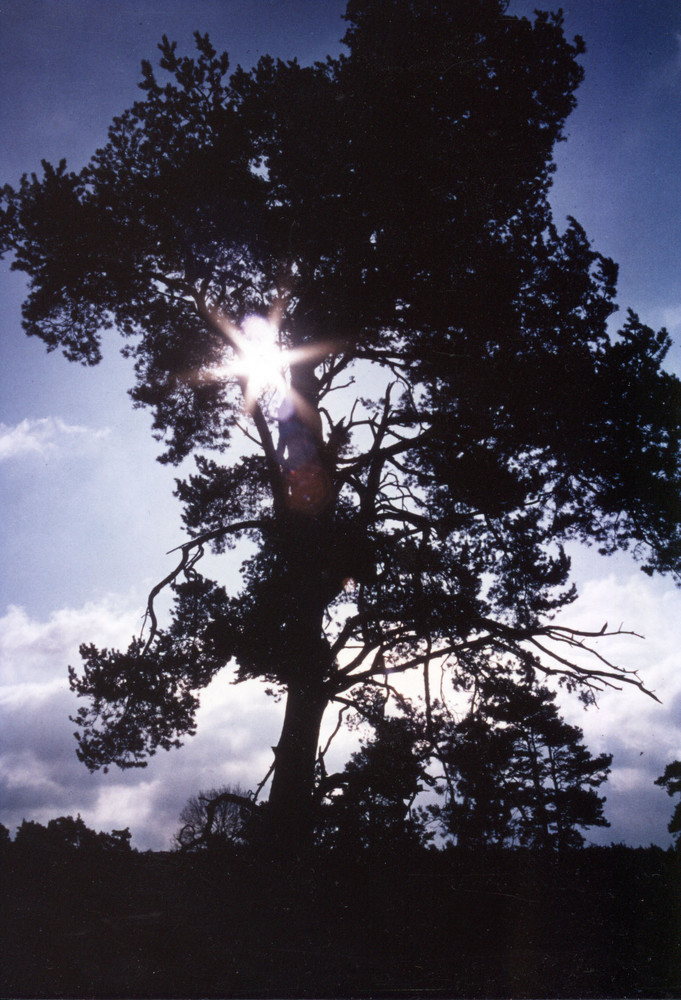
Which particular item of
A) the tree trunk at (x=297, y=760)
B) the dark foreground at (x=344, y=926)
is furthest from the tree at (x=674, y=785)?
the tree trunk at (x=297, y=760)

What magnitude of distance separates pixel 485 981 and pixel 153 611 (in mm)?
7306

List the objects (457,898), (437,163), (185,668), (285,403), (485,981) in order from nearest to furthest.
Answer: (485,981), (457,898), (437,163), (185,668), (285,403)

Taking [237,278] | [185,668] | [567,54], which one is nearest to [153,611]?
[185,668]

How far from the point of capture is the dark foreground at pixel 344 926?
20.4ft

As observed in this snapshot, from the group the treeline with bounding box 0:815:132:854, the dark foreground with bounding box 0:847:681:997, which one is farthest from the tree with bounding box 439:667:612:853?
the treeline with bounding box 0:815:132:854

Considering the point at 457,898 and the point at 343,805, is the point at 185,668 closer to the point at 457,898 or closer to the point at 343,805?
the point at 343,805

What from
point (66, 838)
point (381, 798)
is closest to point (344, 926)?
point (381, 798)

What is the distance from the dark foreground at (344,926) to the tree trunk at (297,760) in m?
0.92

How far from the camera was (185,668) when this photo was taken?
10867mm

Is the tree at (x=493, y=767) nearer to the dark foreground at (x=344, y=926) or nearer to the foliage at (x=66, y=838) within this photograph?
the dark foreground at (x=344, y=926)

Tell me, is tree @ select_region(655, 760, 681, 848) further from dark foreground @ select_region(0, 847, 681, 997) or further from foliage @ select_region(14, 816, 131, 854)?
foliage @ select_region(14, 816, 131, 854)

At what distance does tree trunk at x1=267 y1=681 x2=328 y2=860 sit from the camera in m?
9.94

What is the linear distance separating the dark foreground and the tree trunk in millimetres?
916

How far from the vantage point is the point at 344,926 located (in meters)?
8.09
